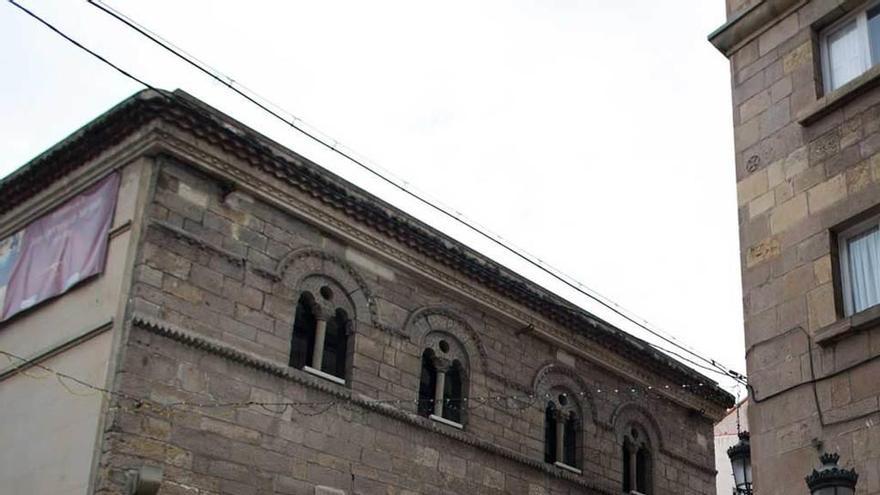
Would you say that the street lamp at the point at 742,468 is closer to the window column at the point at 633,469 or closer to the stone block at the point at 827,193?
the stone block at the point at 827,193

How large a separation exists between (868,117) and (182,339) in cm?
839

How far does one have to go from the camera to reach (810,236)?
11.4 meters

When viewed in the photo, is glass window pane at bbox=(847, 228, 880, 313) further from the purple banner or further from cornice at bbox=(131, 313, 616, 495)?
the purple banner

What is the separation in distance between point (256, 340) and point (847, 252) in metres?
7.74

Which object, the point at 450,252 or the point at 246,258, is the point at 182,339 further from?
the point at 450,252

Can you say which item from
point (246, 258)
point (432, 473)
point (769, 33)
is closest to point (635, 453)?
point (432, 473)

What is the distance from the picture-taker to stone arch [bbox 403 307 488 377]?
17828 millimetres

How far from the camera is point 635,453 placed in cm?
2139

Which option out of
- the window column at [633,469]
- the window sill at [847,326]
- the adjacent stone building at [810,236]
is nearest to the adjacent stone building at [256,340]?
the window column at [633,469]

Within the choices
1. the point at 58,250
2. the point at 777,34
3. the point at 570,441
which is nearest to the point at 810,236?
the point at 777,34

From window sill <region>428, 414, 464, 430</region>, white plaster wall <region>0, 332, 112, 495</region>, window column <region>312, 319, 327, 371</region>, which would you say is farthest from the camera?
window sill <region>428, 414, 464, 430</region>

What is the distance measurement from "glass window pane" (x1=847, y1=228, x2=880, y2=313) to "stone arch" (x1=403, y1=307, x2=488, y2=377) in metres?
7.94

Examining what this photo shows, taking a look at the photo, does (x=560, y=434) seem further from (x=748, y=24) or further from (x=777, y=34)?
(x=777, y=34)

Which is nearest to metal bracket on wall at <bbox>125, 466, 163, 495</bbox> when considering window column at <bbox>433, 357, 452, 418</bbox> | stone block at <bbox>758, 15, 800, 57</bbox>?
window column at <bbox>433, 357, 452, 418</bbox>
